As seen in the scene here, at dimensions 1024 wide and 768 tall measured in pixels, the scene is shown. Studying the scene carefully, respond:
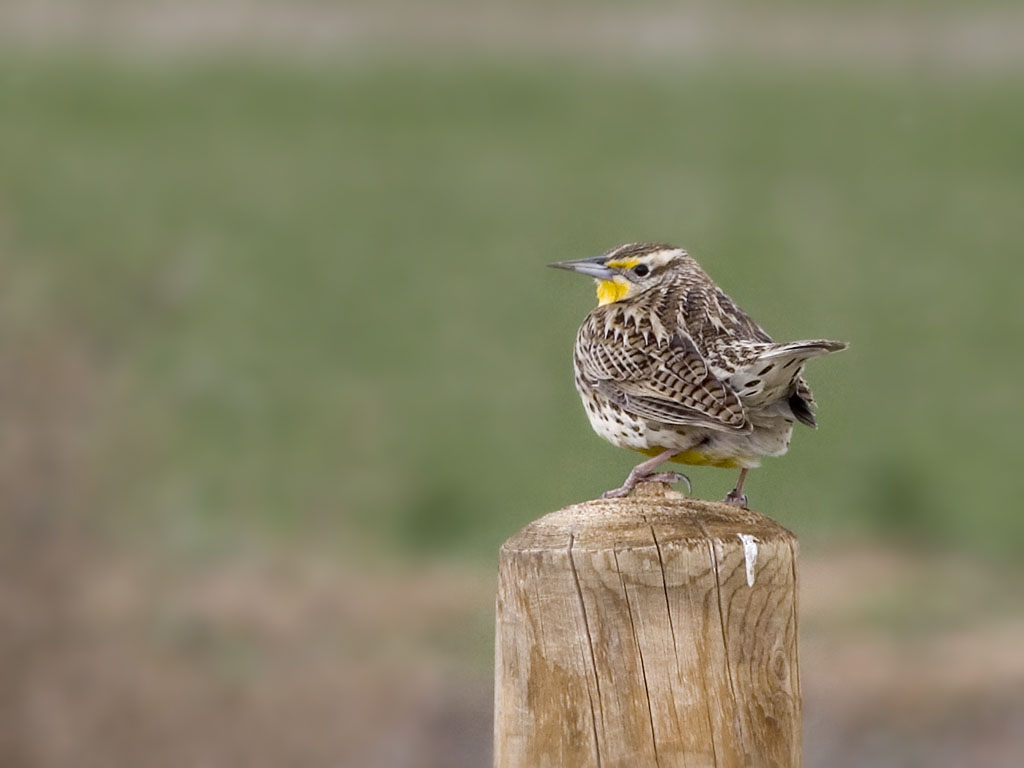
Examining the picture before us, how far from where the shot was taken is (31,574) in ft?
30.2

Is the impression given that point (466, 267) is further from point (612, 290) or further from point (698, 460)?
point (698, 460)

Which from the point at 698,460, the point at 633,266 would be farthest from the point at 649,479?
the point at 633,266

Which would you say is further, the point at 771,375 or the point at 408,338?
the point at 408,338

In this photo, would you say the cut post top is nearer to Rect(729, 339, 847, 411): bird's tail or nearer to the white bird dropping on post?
the white bird dropping on post

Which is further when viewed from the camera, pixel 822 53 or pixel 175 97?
pixel 822 53

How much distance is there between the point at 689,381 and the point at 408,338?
10792 mm

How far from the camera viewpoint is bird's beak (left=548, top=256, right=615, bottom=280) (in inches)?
234

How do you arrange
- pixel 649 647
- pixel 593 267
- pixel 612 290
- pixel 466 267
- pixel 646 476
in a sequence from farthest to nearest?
pixel 466 267, pixel 612 290, pixel 593 267, pixel 646 476, pixel 649 647

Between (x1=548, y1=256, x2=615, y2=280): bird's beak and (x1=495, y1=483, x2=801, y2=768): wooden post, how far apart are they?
2148 millimetres

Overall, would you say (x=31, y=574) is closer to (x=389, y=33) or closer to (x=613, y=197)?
(x=613, y=197)

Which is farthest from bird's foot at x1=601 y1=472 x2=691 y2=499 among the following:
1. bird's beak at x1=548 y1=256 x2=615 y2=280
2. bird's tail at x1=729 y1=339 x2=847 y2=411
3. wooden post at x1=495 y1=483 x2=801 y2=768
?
bird's beak at x1=548 y1=256 x2=615 y2=280

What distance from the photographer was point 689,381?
518 centimetres

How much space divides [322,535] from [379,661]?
66.7 inches

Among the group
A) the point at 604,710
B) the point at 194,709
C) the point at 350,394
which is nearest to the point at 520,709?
the point at 604,710
